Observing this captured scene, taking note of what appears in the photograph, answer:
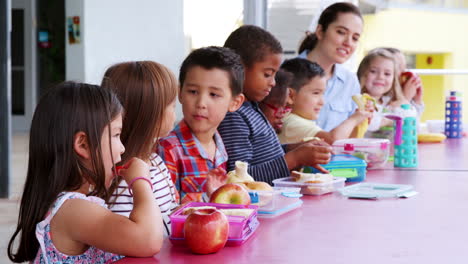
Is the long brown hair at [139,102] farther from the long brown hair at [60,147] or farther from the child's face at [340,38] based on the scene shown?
the child's face at [340,38]

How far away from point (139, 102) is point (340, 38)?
1594mm

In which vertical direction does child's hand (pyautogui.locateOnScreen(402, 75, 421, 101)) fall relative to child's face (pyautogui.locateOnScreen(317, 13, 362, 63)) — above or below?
below

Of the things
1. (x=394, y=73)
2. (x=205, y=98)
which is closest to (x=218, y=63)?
(x=205, y=98)

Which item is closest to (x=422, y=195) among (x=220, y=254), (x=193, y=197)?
(x=193, y=197)

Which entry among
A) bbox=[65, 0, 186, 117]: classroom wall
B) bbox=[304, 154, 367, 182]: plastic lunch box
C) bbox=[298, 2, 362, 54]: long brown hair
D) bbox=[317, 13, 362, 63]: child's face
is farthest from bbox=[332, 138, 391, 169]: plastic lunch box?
bbox=[65, 0, 186, 117]: classroom wall

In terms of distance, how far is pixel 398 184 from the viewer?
5.93 ft

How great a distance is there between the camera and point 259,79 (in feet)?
6.55

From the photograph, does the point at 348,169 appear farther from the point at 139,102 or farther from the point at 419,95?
the point at 419,95

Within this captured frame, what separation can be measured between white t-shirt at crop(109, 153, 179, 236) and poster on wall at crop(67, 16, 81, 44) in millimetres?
6110

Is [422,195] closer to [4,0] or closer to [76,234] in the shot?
[76,234]

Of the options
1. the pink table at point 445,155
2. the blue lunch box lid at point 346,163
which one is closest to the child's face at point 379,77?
the pink table at point 445,155

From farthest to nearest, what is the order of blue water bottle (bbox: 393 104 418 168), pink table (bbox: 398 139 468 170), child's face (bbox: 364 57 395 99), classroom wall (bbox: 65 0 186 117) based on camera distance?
1. classroom wall (bbox: 65 0 186 117)
2. child's face (bbox: 364 57 395 99)
3. pink table (bbox: 398 139 468 170)
4. blue water bottle (bbox: 393 104 418 168)

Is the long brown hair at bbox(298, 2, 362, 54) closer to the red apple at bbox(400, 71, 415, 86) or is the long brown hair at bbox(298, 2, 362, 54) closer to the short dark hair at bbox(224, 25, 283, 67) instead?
the red apple at bbox(400, 71, 415, 86)

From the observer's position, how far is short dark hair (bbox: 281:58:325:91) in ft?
8.01
